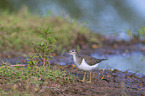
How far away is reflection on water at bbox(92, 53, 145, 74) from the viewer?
24.1ft

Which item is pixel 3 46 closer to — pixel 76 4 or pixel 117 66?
pixel 117 66

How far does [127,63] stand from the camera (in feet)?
26.3

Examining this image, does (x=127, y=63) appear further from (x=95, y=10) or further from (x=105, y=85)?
(x=95, y=10)

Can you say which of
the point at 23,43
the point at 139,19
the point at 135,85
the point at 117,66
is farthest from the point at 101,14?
the point at 135,85

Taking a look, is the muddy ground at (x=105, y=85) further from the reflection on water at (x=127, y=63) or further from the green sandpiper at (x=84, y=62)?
the reflection on water at (x=127, y=63)

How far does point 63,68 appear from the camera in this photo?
686cm

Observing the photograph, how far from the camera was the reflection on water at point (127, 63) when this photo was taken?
24.1 ft

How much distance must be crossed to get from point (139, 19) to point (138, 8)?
7.82 feet

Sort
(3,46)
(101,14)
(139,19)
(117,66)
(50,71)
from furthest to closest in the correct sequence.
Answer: (101,14) → (139,19) → (3,46) → (117,66) → (50,71)

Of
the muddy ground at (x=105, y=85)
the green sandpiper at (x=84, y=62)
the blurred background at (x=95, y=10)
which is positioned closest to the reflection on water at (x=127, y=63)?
the muddy ground at (x=105, y=85)

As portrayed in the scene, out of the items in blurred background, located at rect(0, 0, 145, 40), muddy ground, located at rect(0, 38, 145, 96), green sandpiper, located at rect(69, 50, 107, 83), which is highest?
blurred background, located at rect(0, 0, 145, 40)

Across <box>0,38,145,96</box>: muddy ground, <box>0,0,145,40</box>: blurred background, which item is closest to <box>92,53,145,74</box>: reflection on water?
<box>0,38,145,96</box>: muddy ground

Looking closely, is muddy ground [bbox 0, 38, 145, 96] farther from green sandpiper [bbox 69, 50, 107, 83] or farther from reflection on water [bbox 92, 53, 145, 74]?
reflection on water [bbox 92, 53, 145, 74]

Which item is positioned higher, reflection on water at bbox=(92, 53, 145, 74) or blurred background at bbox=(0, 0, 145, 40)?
blurred background at bbox=(0, 0, 145, 40)
